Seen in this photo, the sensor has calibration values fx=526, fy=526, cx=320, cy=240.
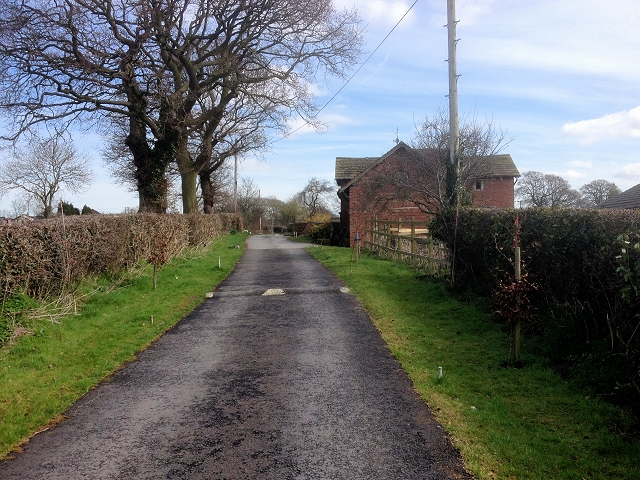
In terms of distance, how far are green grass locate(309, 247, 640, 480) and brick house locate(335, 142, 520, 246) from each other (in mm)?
13852

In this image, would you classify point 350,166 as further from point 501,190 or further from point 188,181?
point 188,181

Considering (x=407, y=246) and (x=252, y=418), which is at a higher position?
(x=407, y=246)

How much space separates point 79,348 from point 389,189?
2196 centimetres

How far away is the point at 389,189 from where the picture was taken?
28.0 metres

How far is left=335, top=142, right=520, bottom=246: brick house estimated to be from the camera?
26.9 metres

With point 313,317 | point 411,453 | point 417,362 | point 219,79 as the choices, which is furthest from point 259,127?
point 411,453

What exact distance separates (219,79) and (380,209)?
10.8 meters

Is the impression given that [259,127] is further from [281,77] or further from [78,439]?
[78,439]

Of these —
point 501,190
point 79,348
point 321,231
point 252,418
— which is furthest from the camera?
point 321,231

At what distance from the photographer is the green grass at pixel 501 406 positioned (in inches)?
163

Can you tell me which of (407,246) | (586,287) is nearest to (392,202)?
(407,246)

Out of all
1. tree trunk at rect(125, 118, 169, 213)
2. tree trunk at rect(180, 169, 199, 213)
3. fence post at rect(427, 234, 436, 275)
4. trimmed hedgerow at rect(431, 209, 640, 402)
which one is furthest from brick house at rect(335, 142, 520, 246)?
trimmed hedgerow at rect(431, 209, 640, 402)

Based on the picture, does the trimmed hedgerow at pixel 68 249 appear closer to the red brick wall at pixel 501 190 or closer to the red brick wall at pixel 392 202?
Result: the red brick wall at pixel 392 202

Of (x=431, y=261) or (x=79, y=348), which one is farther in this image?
(x=431, y=261)
